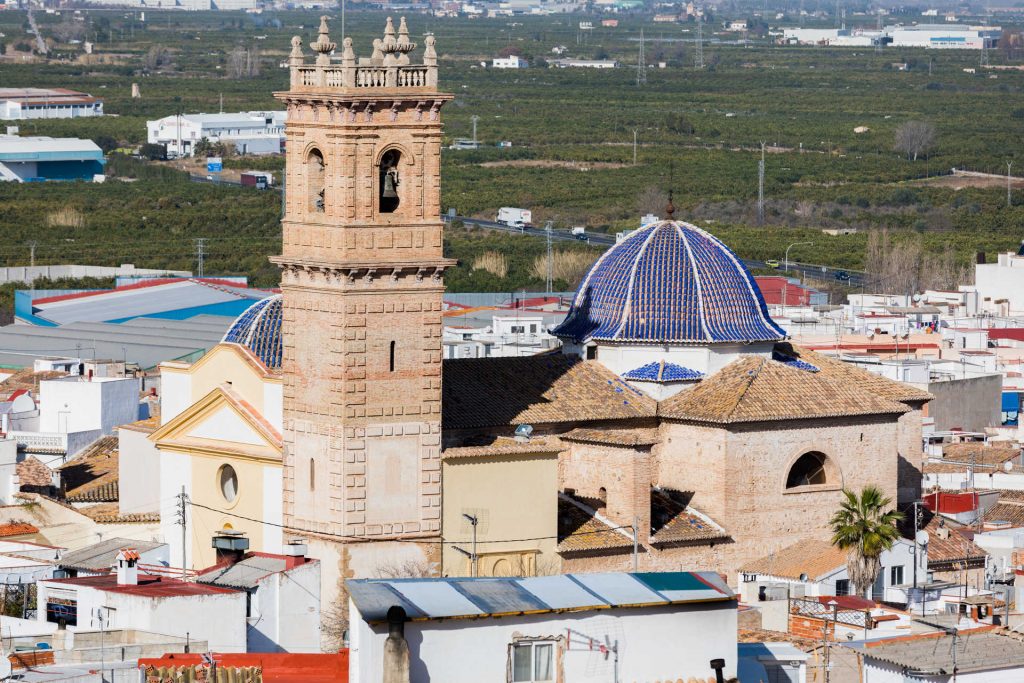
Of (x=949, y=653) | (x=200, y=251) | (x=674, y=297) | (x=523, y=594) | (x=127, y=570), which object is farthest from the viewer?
(x=200, y=251)

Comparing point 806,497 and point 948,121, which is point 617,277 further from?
point 948,121

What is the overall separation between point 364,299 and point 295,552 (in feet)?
11.4

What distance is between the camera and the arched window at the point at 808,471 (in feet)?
142

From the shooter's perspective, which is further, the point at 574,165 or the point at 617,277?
the point at 574,165

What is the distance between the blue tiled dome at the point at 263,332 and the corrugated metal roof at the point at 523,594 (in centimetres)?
1257

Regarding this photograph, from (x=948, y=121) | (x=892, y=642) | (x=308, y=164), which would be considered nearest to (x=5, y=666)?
(x=892, y=642)

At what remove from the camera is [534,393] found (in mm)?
42156

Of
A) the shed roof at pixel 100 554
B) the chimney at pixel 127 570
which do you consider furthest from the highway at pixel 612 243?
the chimney at pixel 127 570

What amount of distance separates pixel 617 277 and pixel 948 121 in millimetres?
137801

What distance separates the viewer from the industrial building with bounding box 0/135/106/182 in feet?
459

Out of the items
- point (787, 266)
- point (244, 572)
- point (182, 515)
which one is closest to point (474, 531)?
point (182, 515)

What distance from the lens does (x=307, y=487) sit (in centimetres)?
3838

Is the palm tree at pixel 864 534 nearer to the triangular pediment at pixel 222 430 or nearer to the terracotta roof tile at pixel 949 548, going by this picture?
the terracotta roof tile at pixel 949 548

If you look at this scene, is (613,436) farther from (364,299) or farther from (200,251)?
(200,251)
